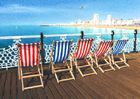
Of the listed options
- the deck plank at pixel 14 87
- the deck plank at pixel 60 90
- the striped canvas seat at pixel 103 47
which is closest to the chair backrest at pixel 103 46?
the striped canvas seat at pixel 103 47

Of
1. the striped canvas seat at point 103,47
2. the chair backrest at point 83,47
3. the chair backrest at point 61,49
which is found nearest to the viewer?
the chair backrest at point 61,49

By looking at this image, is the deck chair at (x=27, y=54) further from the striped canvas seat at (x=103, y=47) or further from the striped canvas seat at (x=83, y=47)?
the striped canvas seat at (x=103, y=47)

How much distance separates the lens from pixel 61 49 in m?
2.80

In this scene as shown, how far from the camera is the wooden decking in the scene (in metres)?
2.25

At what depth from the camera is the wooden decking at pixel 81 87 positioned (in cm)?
225

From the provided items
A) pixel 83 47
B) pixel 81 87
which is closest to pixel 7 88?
pixel 81 87

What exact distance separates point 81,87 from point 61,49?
901mm

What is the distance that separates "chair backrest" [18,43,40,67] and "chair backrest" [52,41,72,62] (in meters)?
0.39

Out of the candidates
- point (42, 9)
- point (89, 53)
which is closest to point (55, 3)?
point (42, 9)

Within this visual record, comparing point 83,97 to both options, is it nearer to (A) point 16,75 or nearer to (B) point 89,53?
(B) point 89,53

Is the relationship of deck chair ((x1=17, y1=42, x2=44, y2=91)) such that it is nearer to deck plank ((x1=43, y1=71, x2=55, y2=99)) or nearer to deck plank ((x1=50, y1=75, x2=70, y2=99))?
deck plank ((x1=43, y1=71, x2=55, y2=99))

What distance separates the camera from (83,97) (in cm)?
219

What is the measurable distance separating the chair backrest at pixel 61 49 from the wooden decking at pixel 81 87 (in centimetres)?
50

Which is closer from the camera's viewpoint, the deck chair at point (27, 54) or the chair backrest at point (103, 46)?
the deck chair at point (27, 54)
